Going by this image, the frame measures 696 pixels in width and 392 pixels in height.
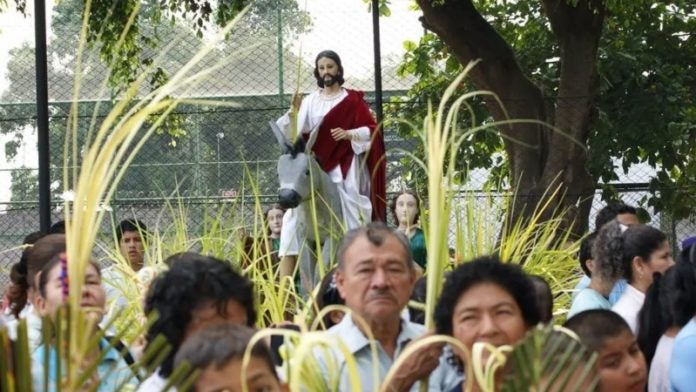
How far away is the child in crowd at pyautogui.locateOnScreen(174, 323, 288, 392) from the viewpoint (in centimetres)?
341

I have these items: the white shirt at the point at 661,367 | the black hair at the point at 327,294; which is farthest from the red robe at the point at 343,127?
the white shirt at the point at 661,367

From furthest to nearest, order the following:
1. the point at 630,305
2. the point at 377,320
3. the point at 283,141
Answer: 1. the point at 283,141
2. the point at 630,305
3. the point at 377,320

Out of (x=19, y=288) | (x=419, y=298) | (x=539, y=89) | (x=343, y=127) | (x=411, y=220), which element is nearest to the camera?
(x=419, y=298)

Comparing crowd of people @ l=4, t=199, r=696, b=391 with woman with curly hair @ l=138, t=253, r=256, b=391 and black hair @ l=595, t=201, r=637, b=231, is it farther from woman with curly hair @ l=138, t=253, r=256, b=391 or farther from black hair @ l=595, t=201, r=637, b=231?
black hair @ l=595, t=201, r=637, b=231

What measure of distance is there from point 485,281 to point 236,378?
1266 mm

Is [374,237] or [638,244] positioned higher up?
[374,237]

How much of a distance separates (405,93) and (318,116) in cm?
377

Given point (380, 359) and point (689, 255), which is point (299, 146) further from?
point (380, 359)

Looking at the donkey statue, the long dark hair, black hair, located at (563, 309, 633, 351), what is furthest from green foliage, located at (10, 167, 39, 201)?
black hair, located at (563, 309, 633, 351)

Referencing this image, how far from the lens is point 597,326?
4.57 m

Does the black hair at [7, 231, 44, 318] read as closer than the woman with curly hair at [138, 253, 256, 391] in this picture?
No

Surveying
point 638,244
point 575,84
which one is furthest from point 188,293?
point 575,84

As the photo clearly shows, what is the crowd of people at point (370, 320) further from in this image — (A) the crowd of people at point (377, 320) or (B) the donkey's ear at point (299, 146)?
(B) the donkey's ear at point (299, 146)

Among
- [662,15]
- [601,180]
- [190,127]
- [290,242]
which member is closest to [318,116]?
[290,242]
